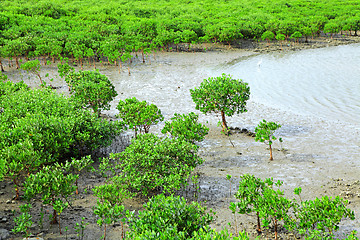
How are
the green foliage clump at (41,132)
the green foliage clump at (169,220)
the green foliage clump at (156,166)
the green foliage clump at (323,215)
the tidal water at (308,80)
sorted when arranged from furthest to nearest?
the tidal water at (308,80) < the green foliage clump at (156,166) < the green foliage clump at (41,132) < the green foliage clump at (323,215) < the green foliage clump at (169,220)

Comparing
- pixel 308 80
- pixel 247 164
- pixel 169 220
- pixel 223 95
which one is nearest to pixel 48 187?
pixel 169 220

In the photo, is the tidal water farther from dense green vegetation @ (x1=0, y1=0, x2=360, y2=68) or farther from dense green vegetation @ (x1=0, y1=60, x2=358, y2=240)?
dense green vegetation @ (x1=0, y1=0, x2=360, y2=68)

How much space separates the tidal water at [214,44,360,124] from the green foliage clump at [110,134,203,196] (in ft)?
45.5

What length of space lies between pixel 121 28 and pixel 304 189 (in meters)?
45.2

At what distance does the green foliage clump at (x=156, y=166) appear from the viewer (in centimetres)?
1257

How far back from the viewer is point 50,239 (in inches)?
431

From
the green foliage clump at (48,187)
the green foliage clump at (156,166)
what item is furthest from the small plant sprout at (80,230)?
the green foliage clump at (156,166)

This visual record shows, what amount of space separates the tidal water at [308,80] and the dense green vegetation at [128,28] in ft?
30.5

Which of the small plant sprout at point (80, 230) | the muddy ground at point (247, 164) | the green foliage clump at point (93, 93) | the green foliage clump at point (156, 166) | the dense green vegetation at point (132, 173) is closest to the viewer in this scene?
the dense green vegetation at point (132, 173)

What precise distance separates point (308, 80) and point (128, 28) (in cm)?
2927

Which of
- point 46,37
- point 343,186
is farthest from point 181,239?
point 46,37

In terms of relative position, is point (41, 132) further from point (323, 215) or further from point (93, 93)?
point (323, 215)

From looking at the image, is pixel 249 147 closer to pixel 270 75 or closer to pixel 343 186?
pixel 343 186

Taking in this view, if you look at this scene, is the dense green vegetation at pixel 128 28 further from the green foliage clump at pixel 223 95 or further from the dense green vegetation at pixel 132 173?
the green foliage clump at pixel 223 95
